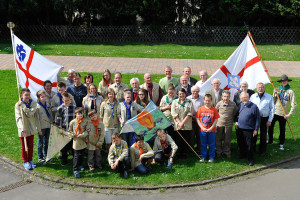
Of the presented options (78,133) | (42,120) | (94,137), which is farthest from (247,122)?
(42,120)

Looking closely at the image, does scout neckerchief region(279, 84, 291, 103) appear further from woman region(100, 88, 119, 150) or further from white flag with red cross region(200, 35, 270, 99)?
woman region(100, 88, 119, 150)

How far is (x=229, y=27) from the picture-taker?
30422 millimetres

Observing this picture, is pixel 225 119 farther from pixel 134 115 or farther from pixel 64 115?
pixel 64 115

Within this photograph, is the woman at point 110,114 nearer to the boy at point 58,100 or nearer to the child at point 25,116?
the boy at point 58,100

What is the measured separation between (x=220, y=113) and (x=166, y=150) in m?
1.69

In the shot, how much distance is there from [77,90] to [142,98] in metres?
1.82

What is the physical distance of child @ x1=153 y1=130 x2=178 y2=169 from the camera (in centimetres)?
898

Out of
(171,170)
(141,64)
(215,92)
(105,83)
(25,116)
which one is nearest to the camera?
(25,116)

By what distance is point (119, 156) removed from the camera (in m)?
8.47

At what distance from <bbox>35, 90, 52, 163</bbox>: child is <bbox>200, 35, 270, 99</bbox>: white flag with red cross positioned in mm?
4489

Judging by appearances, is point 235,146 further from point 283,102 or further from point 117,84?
point 117,84

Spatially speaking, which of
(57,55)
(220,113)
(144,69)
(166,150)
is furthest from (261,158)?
(57,55)

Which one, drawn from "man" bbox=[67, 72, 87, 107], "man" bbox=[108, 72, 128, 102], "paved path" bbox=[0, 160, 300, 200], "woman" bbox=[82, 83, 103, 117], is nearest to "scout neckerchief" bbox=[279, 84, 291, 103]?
"paved path" bbox=[0, 160, 300, 200]

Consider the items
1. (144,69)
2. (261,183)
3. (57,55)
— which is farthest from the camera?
(57,55)
